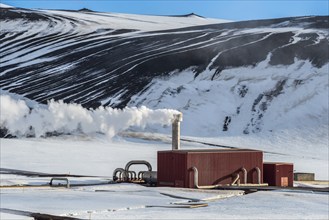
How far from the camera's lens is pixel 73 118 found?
7806 centimetres

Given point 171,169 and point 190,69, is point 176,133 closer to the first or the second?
point 171,169

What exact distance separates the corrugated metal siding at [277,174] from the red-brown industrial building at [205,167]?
2202 mm

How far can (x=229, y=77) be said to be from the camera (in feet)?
339

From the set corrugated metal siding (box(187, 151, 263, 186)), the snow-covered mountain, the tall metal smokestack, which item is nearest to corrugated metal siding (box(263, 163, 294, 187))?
corrugated metal siding (box(187, 151, 263, 186))

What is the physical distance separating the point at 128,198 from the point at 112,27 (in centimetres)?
11545

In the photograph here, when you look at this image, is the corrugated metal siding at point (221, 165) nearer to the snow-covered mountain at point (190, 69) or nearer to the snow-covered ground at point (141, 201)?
the snow-covered ground at point (141, 201)

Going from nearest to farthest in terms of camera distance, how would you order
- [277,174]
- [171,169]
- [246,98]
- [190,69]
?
[171,169] → [277,174] → [246,98] → [190,69]

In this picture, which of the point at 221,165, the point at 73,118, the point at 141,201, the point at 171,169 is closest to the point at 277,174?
the point at 221,165

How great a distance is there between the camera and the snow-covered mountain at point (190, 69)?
9375 cm

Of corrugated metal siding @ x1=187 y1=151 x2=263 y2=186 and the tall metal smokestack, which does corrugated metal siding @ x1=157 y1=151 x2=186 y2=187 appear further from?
the tall metal smokestack

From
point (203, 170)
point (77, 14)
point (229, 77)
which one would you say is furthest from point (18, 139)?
point (77, 14)

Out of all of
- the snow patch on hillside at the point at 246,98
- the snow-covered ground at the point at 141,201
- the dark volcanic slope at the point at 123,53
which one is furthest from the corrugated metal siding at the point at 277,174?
the dark volcanic slope at the point at 123,53

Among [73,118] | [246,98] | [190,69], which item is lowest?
[73,118]

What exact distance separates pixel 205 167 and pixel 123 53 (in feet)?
264
